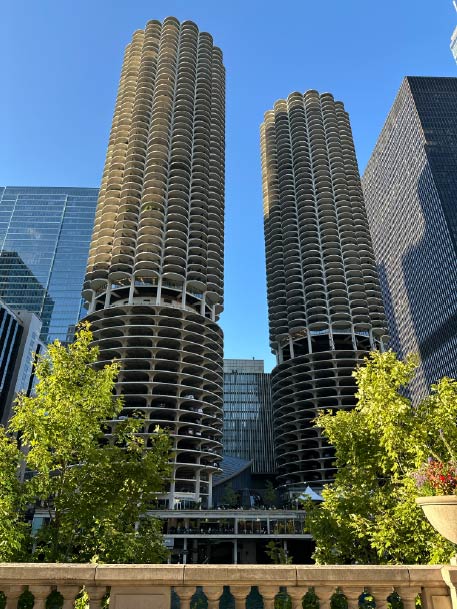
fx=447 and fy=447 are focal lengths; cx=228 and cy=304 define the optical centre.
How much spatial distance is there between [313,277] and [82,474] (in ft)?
346

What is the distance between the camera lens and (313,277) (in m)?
116

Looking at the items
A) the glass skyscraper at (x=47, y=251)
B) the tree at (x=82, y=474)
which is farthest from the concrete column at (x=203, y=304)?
the glass skyscraper at (x=47, y=251)

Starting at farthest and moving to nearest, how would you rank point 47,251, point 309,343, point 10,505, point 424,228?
point 47,251
point 424,228
point 309,343
point 10,505

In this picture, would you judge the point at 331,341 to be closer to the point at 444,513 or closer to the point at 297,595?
the point at 444,513

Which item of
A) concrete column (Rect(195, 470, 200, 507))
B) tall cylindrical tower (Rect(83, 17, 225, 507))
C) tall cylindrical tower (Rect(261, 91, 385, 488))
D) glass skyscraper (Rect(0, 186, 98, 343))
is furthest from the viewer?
glass skyscraper (Rect(0, 186, 98, 343))

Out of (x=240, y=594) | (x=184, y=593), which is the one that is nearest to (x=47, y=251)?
(x=184, y=593)

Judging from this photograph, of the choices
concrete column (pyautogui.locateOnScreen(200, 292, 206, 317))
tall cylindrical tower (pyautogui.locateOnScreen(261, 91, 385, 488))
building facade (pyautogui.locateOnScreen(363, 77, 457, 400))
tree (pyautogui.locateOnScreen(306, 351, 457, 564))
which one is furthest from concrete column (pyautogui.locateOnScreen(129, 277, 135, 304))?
building facade (pyautogui.locateOnScreen(363, 77, 457, 400))

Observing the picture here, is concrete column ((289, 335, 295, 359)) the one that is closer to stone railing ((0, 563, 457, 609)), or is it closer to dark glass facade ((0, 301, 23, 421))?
dark glass facade ((0, 301, 23, 421))

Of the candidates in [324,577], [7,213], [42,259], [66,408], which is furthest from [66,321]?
[324,577]

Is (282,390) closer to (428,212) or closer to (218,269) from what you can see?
(218,269)

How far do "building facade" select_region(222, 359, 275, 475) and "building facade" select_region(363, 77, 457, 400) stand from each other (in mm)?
56554

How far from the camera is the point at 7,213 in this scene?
185625 mm

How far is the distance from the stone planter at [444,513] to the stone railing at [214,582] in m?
0.73

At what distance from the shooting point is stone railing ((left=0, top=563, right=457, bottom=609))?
637 cm
